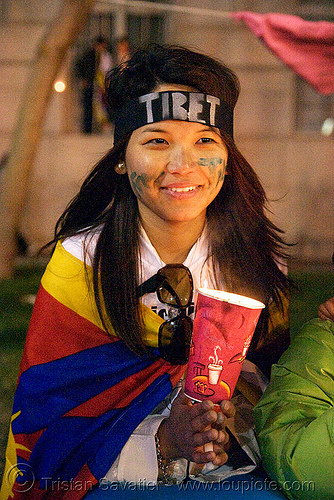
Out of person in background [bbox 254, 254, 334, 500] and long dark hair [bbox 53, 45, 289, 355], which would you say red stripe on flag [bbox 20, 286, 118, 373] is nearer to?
long dark hair [bbox 53, 45, 289, 355]

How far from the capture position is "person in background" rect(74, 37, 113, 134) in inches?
389

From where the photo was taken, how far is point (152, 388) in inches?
80.7

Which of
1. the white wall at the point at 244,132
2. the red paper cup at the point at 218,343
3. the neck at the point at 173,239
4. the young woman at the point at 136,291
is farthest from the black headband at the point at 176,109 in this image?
the white wall at the point at 244,132

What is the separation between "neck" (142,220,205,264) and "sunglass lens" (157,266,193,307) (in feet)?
0.38

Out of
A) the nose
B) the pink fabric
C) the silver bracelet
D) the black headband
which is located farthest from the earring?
the pink fabric

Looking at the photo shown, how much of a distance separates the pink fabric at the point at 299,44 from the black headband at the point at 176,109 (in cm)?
453

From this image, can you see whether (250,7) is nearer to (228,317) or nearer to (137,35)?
(137,35)

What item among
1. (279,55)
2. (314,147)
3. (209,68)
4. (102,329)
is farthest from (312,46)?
(102,329)

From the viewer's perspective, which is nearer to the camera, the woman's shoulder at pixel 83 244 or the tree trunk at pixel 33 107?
the woman's shoulder at pixel 83 244

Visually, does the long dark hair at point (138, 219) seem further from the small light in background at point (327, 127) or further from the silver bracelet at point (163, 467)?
the small light in background at point (327, 127)

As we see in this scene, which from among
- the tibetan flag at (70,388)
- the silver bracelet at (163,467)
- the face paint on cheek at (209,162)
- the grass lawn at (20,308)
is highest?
the face paint on cheek at (209,162)

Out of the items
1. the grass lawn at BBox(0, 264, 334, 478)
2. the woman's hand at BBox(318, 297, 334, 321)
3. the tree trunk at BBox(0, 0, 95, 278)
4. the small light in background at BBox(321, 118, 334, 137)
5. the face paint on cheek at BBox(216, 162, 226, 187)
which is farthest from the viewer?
the small light in background at BBox(321, 118, 334, 137)

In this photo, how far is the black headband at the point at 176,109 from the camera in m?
2.03

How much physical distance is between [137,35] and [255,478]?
9.78 metres
